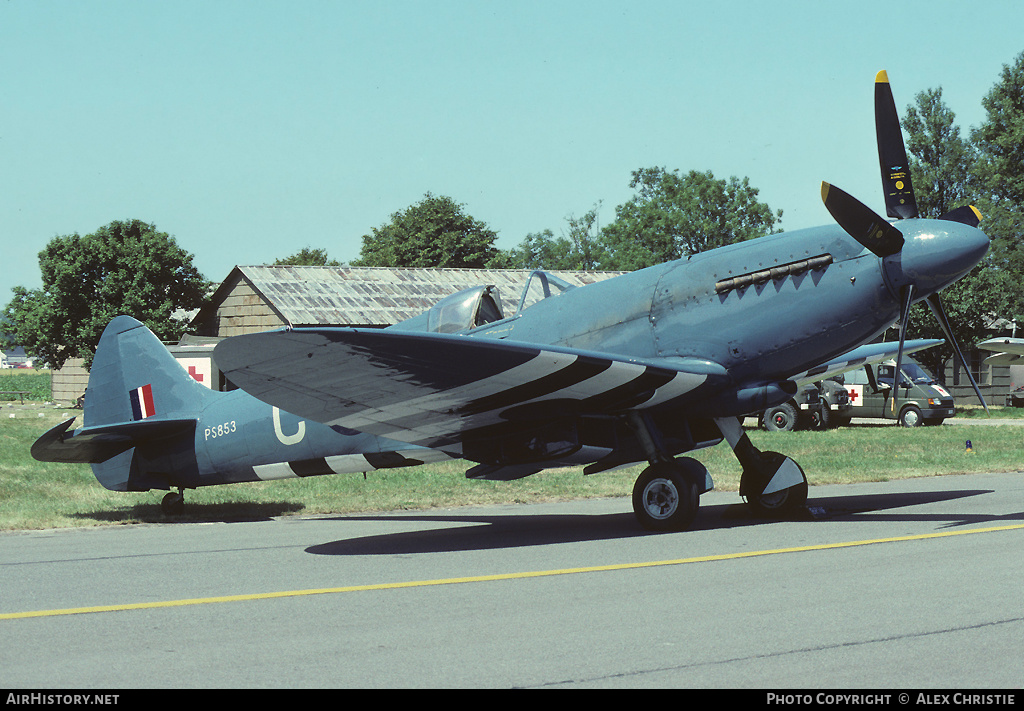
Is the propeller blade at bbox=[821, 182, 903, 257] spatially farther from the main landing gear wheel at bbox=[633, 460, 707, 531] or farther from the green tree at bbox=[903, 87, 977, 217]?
→ the green tree at bbox=[903, 87, 977, 217]

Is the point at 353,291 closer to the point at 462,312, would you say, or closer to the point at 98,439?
the point at 98,439

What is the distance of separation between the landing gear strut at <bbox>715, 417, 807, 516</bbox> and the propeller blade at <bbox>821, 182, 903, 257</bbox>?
2.11m

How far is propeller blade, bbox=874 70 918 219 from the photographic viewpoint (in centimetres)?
898

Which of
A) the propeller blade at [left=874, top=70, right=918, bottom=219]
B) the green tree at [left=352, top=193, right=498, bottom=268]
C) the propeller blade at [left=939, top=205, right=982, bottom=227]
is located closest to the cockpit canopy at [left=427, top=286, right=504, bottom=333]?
the propeller blade at [left=874, top=70, right=918, bottom=219]

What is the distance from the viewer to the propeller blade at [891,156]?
29.5 ft

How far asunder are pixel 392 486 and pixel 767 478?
5.99 m

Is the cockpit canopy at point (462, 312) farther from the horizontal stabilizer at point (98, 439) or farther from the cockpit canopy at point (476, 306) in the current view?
the horizontal stabilizer at point (98, 439)

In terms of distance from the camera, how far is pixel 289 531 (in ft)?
32.8

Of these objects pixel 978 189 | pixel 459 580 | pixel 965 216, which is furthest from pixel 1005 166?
pixel 459 580

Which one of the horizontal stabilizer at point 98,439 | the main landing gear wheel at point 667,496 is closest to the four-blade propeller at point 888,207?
the main landing gear wheel at point 667,496

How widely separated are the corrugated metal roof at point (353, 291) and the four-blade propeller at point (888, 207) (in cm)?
2329

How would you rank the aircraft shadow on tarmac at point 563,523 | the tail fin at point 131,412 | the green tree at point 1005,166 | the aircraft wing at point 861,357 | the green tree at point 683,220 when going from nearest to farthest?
the aircraft shadow on tarmac at point 563,523, the tail fin at point 131,412, the aircraft wing at point 861,357, the green tree at point 1005,166, the green tree at point 683,220

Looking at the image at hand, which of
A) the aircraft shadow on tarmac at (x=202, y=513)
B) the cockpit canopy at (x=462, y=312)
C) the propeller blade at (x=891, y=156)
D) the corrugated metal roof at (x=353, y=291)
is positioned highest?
the corrugated metal roof at (x=353, y=291)

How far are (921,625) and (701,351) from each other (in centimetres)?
440
